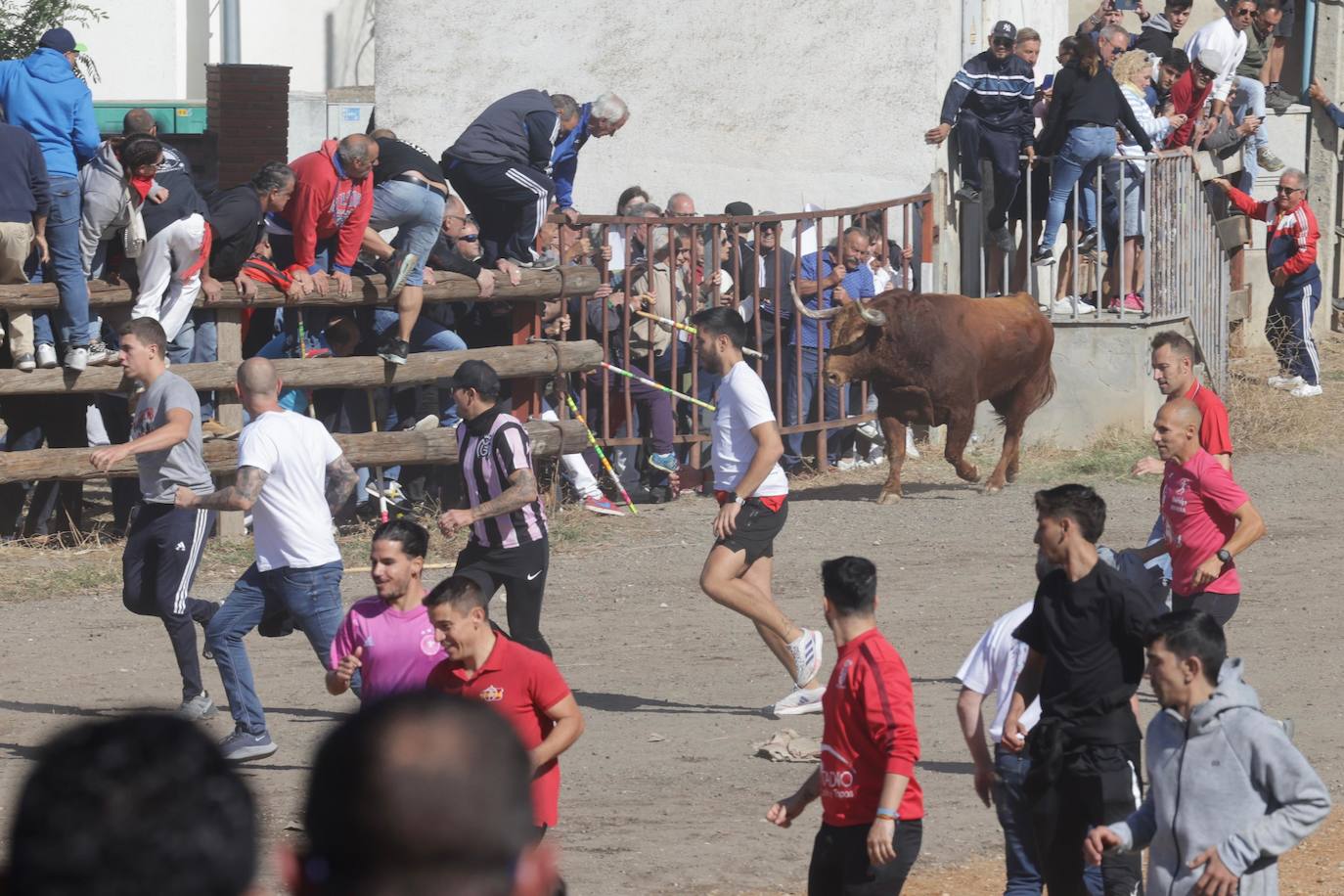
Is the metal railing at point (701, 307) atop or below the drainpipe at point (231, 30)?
below

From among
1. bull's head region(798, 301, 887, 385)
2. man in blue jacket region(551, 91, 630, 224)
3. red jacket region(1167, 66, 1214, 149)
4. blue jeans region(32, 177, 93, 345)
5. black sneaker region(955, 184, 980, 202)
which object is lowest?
bull's head region(798, 301, 887, 385)

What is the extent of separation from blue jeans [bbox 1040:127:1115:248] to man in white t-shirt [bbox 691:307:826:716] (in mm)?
7567

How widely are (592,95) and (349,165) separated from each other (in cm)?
624

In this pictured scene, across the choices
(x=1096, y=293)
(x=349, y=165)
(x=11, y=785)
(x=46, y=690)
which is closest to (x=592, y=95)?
(x=1096, y=293)

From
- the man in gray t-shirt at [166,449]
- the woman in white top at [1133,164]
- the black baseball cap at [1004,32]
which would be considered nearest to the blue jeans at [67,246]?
the man in gray t-shirt at [166,449]

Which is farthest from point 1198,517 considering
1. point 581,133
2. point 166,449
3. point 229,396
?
point 581,133

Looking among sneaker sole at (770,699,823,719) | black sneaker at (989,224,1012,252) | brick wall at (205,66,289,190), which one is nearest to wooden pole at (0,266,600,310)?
black sneaker at (989,224,1012,252)

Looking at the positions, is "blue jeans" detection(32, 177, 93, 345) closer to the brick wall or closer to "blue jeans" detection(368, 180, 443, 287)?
"blue jeans" detection(368, 180, 443, 287)

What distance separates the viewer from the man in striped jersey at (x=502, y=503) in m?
8.56

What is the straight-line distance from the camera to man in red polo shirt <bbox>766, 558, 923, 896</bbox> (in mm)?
5293

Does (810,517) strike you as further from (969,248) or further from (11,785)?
(11,785)

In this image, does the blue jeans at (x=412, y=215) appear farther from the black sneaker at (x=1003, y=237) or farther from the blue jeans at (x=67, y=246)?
the black sneaker at (x=1003, y=237)

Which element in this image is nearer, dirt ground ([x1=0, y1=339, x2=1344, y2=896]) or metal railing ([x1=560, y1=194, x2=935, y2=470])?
dirt ground ([x1=0, y1=339, x2=1344, y2=896])

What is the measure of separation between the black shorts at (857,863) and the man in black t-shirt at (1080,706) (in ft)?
1.90
